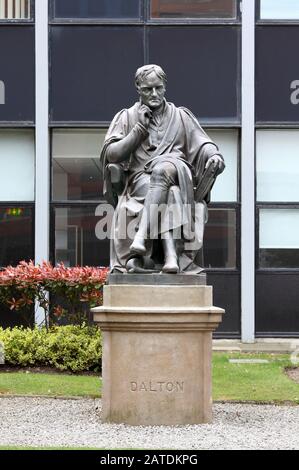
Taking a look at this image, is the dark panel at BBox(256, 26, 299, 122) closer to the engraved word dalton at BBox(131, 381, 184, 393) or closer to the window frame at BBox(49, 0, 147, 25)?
the window frame at BBox(49, 0, 147, 25)

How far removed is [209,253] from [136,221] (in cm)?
744

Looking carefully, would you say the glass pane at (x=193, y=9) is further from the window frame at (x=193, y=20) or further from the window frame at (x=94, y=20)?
the window frame at (x=94, y=20)

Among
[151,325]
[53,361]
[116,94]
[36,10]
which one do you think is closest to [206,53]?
[116,94]

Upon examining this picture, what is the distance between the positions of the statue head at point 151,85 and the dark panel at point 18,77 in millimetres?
7264

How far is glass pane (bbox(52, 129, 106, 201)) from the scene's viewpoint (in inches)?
685

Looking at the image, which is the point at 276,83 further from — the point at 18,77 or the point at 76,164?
the point at 18,77

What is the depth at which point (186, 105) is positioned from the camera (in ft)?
56.7

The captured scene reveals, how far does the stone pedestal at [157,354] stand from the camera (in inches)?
370

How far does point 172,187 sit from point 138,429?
2.29m

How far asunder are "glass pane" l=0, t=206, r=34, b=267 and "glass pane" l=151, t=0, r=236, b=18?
4020 millimetres

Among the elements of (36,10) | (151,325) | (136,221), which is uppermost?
(36,10)

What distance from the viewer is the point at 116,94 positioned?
17.3m

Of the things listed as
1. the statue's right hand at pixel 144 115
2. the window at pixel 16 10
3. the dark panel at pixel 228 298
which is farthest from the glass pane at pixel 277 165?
the statue's right hand at pixel 144 115

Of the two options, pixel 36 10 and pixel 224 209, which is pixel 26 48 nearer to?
pixel 36 10
